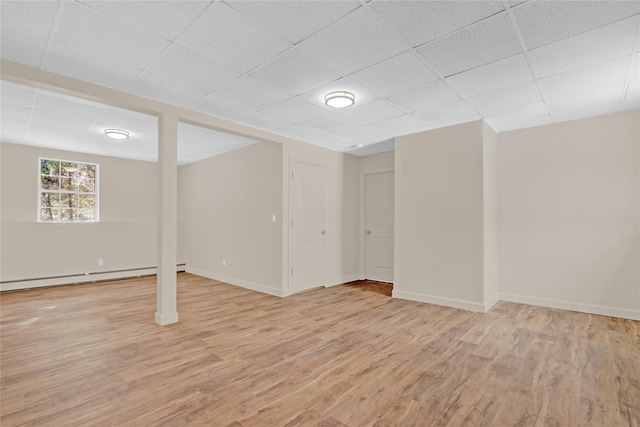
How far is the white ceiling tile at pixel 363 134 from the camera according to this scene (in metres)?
4.71

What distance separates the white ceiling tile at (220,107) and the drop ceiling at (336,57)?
2cm

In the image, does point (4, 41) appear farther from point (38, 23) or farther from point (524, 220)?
point (524, 220)

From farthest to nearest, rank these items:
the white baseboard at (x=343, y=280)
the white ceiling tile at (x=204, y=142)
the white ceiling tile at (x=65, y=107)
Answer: the white baseboard at (x=343, y=280) → the white ceiling tile at (x=204, y=142) → the white ceiling tile at (x=65, y=107)

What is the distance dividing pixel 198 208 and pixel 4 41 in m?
4.91

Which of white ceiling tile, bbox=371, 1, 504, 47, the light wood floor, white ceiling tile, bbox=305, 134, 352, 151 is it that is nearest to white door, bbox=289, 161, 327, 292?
white ceiling tile, bbox=305, 134, 352, 151

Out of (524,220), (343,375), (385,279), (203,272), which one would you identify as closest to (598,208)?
(524,220)

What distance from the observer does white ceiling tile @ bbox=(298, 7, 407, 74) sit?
7.22 feet

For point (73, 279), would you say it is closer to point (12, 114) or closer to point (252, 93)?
point (12, 114)

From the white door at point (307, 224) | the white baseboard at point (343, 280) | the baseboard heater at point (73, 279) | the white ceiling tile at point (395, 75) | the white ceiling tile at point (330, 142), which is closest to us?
the white ceiling tile at point (395, 75)

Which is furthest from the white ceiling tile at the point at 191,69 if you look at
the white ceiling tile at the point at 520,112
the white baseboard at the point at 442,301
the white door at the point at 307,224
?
the white baseboard at the point at 442,301

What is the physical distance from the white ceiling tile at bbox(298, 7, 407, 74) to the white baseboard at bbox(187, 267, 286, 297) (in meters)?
3.60

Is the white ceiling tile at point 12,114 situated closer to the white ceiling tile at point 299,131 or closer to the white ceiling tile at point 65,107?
the white ceiling tile at point 65,107

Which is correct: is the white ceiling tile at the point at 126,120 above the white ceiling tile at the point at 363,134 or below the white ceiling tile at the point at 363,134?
above

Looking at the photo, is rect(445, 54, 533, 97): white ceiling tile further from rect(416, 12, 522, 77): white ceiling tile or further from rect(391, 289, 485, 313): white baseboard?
rect(391, 289, 485, 313): white baseboard
